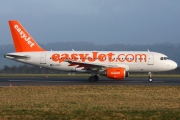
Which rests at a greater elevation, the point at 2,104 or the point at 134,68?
the point at 134,68

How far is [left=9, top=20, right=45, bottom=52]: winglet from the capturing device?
41.6m

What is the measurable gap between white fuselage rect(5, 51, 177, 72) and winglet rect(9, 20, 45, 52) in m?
0.76

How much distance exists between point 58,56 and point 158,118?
26893 millimetres

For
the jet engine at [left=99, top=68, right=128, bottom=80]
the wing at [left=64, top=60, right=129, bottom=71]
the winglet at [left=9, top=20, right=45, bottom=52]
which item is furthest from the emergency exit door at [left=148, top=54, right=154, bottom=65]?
the winglet at [left=9, top=20, right=45, bottom=52]

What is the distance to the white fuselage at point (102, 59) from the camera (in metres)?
39.8

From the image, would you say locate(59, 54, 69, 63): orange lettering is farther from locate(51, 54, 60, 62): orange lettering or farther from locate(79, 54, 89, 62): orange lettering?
locate(79, 54, 89, 62): orange lettering

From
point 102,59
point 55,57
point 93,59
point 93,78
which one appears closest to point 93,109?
point 93,78

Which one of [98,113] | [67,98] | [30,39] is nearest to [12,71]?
[30,39]

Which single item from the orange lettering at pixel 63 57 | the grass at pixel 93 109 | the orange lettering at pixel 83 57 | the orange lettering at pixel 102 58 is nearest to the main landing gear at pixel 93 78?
the orange lettering at pixel 102 58

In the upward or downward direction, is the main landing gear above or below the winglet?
below

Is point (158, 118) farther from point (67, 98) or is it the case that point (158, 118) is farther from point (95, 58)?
point (95, 58)

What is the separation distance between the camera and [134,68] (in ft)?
131

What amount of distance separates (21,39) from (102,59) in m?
8.64

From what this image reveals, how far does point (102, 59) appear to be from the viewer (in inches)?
1580
